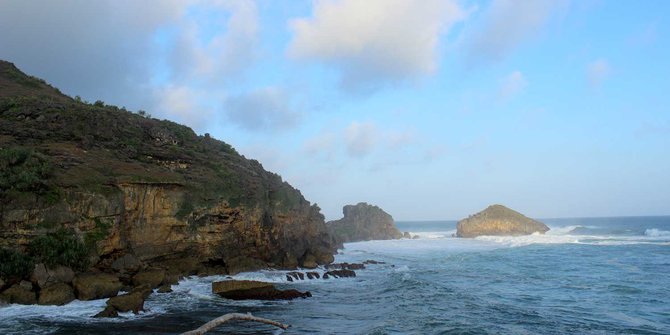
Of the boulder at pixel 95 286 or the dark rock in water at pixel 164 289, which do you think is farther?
the dark rock in water at pixel 164 289

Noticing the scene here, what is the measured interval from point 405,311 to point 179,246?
16.0 meters

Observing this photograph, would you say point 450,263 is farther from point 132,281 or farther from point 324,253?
Result: point 132,281

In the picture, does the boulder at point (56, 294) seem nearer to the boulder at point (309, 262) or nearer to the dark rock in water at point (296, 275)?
the dark rock in water at point (296, 275)

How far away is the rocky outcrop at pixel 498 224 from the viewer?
93.8 m

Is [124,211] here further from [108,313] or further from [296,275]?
[296,275]

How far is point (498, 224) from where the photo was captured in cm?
9419

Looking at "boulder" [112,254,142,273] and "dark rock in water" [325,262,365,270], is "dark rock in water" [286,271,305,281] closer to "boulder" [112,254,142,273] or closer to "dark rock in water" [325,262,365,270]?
"dark rock in water" [325,262,365,270]

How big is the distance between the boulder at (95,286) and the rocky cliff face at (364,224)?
238 ft

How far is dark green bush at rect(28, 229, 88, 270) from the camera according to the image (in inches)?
→ 891

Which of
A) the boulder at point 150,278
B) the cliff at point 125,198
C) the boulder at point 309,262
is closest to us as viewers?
the cliff at point 125,198

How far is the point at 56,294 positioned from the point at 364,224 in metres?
79.0

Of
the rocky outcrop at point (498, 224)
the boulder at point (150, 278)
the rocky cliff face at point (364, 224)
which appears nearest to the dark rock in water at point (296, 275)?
the boulder at point (150, 278)

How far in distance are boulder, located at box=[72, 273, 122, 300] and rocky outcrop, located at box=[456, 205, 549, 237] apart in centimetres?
8228

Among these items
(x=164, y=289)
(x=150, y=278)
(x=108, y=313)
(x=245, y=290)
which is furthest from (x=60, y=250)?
(x=245, y=290)
